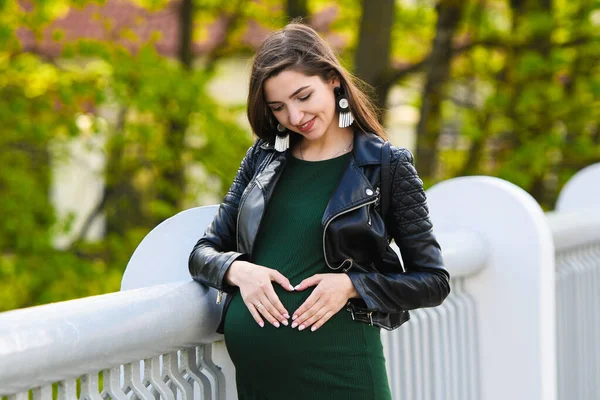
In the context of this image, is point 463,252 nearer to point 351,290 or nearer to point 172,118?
point 351,290

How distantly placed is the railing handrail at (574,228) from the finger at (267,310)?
8.10 ft

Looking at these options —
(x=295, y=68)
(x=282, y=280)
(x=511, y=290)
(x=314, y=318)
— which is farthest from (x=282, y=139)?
(x=511, y=290)

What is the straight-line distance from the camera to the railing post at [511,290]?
12.8ft

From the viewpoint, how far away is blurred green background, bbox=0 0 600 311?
9258 mm

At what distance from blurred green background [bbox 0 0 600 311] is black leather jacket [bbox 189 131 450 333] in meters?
6.19

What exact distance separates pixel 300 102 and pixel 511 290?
5.93 ft

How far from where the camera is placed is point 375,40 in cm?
988

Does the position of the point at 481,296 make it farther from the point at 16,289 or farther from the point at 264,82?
the point at 16,289

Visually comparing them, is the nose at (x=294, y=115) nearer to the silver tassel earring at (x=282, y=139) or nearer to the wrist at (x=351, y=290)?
the silver tassel earring at (x=282, y=139)

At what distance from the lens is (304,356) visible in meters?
2.35

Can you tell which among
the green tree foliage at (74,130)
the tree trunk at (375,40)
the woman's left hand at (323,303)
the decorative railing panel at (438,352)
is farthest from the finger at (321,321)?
the tree trunk at (375,40)

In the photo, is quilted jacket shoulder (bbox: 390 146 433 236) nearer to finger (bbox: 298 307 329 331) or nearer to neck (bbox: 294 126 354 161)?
neck (bbox: 294 126 354 161)

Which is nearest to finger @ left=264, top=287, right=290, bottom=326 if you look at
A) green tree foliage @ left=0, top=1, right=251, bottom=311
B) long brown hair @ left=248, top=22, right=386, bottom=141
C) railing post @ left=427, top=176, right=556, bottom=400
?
long brown hair @ left=248, top=22, right=386, bottom=141

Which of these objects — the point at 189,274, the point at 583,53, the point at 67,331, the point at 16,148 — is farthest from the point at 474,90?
the point at 67,331
